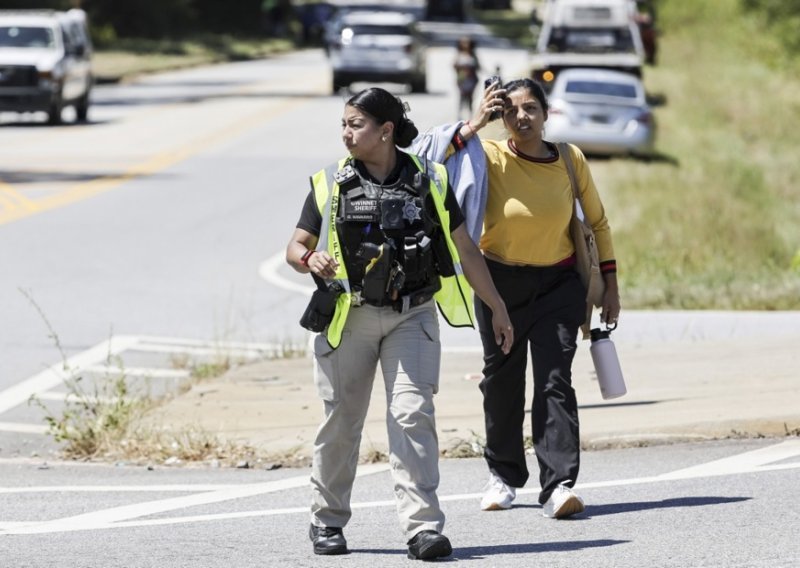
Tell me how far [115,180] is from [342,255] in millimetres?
19133

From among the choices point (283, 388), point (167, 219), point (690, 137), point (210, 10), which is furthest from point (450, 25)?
point (283, 388)

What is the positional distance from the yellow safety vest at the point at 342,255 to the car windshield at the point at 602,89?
2205 cm

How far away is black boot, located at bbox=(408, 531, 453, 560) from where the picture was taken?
6188mm

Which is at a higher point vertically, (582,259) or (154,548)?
(582,259)

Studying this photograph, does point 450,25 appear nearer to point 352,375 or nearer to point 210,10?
point 210,10

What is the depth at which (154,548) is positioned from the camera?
670 centimetres

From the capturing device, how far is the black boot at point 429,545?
6.19m

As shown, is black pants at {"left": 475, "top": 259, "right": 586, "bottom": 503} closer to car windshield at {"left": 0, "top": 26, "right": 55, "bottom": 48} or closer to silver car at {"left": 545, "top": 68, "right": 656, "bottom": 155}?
silver car at {"left": 545, "top": 68, "right": 656, "bottom": 155}

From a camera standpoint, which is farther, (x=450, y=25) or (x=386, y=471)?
(x=450, y=25)

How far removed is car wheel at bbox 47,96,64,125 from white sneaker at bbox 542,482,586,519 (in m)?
27.4

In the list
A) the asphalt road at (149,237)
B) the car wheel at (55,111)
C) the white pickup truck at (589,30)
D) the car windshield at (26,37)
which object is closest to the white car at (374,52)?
the asphalt road at (149,237)

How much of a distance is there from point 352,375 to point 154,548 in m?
1.06

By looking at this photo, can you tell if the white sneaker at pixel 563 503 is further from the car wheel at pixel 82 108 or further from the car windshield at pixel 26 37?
the car wheel at pixel 82 108

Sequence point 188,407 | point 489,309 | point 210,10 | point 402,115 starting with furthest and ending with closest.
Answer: point 210,10
point 188,407
point 489,309
point 402,115
